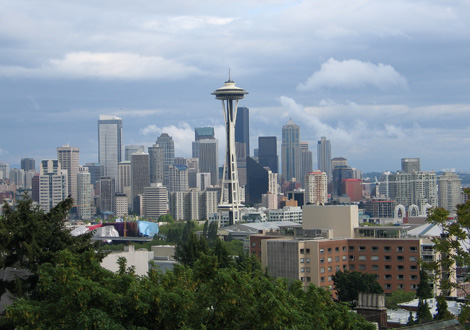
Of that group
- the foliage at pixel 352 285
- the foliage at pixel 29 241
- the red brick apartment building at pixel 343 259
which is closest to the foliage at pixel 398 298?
the foliage at pixel 352 285

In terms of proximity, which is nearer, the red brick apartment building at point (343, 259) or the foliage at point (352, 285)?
the foliage at point (352, 285)

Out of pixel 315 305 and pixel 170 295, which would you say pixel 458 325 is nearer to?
pixel 315 305

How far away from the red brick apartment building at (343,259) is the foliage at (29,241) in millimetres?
52076

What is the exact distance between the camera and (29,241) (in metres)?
30.7

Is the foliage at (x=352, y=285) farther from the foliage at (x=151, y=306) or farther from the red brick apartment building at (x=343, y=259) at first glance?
the foliage at (x=151, y=306)

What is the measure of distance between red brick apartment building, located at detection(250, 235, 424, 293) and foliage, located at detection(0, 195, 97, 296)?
52.1 m

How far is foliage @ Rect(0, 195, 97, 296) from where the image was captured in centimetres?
3000

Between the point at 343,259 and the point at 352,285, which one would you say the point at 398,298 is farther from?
the point at 343,259

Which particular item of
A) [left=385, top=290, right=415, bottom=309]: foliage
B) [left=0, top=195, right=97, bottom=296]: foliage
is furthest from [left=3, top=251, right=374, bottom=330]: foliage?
[left=385, top=290, right=415, bottom=309]: foliage

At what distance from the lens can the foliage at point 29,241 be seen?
30.0 metres

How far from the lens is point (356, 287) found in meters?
71.4

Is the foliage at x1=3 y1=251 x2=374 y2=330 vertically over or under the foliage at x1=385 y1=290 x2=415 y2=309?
over

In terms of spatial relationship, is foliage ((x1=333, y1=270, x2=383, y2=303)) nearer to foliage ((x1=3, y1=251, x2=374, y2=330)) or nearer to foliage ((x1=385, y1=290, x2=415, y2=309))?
foliage ((x1=385, y1=290, x2=415, y2=309))

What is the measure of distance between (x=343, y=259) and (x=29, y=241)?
195ft
